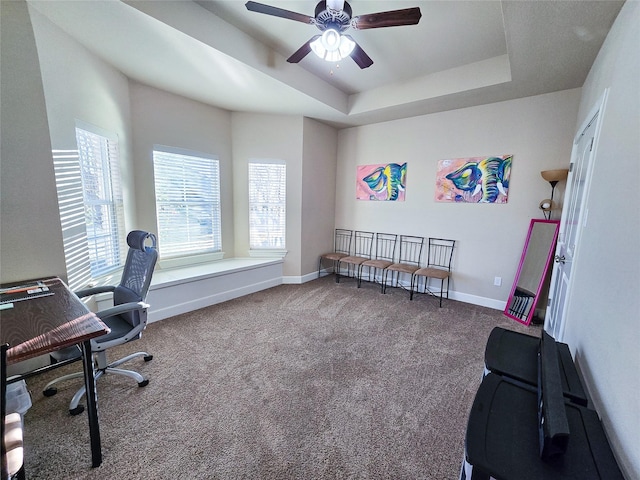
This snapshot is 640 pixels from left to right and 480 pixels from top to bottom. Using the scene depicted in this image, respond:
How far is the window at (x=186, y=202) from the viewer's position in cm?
335

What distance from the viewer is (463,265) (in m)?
3.68

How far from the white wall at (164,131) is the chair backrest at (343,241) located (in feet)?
6.97

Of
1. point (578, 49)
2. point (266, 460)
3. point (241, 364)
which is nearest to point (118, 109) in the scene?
point (241, 364)

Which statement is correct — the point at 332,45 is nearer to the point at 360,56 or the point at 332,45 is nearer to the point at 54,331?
the point at 360,56

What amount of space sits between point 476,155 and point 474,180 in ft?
1.06

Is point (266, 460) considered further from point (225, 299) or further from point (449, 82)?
point (449, 82)

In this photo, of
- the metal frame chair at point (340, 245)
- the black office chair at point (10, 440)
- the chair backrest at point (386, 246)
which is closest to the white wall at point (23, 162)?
the black office chair at point (10, 440)

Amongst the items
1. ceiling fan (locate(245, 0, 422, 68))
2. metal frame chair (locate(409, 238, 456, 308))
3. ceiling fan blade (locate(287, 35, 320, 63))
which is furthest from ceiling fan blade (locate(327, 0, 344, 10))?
metal frame chair (locate(409, 238, 456, 308))

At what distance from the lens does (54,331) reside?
1.21 m

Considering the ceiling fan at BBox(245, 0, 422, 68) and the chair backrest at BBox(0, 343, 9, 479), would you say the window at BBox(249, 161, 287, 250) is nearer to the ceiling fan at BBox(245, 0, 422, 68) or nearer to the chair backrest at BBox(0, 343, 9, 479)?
the ceiling fan at BBox(245, 0, 422, 68)

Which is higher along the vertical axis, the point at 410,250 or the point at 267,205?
the point at 267,205

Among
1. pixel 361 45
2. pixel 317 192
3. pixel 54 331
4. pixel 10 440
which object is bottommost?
pixel 10 440

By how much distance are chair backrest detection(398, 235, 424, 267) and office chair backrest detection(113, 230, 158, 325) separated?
3386mm

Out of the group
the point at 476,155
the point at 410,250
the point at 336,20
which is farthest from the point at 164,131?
the point at 476,155
